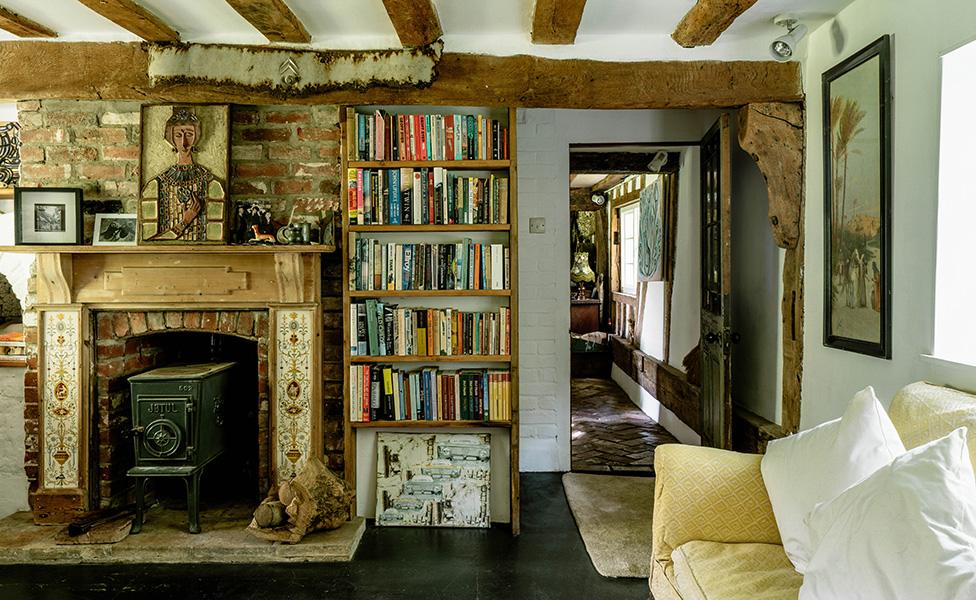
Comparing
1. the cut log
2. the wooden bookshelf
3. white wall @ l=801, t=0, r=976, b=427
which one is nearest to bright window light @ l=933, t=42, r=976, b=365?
white wall @ l=801, t=0, r=976, b=427

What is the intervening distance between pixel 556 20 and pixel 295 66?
121cm

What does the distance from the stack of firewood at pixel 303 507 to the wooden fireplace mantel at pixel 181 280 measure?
2.77ft

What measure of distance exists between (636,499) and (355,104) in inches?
99.0

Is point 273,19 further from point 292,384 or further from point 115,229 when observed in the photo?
point 292,384

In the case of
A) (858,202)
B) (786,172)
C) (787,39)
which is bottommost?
(858,202)

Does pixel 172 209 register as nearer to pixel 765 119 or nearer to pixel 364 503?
pixel 364 503

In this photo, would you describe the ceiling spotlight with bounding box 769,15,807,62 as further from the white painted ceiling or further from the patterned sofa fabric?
the patterned sofa fabric

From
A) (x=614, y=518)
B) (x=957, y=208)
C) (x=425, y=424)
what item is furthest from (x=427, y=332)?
(x=957, y=208)

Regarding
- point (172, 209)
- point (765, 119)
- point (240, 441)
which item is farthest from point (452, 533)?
point (765, 119)

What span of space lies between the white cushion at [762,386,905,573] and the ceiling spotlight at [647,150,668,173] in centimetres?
334

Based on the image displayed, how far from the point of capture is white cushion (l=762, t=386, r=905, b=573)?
65.1 inches

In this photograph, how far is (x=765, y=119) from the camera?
3066mm

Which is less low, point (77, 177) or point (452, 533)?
point (77, 177)

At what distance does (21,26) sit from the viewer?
287cm
